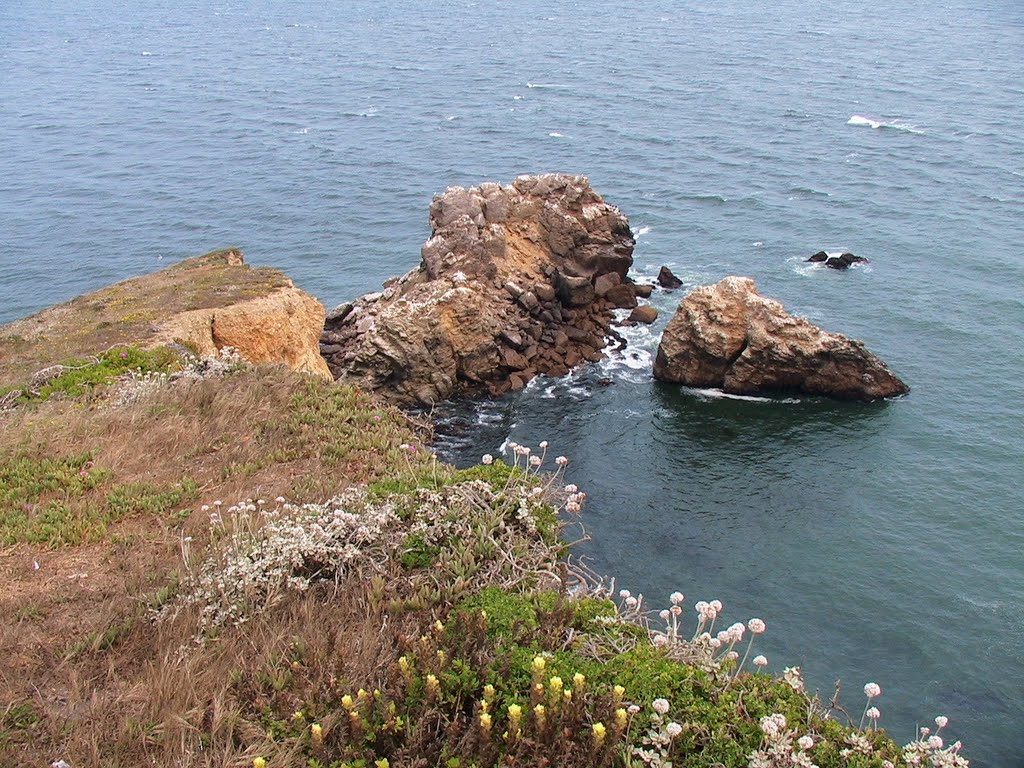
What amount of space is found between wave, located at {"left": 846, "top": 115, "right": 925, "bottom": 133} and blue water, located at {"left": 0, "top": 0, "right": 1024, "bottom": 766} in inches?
13.6

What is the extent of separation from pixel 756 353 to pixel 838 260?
45.5 feet

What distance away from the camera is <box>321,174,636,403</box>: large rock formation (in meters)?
36.6

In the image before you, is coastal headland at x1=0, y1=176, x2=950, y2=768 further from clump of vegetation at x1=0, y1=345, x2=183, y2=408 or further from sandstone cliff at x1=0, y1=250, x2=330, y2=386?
sandstone cliff at x1=0, y1=250, x2=330, y2=386

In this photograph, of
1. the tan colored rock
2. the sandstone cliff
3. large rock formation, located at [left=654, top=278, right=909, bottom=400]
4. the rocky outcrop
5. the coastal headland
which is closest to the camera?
the coastal headland

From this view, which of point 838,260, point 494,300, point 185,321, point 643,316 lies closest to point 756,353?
point 643,316

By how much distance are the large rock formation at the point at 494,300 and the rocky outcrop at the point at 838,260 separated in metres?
11.0

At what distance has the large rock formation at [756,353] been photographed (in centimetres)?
3634

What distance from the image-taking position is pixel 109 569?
12.1 meters

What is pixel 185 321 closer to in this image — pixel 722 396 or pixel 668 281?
pixel 722 396

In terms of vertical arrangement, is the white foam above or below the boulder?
below

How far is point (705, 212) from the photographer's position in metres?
56.2

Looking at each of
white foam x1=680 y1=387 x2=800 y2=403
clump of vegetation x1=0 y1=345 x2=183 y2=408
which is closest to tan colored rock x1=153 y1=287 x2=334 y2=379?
clump of vegetation x1=0 y1=345 x2=183 y2=408

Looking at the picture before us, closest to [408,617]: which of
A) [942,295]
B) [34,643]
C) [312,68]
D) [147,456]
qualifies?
[34,643]

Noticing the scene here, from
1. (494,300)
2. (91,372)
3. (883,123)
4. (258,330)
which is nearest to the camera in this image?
(91,372)
